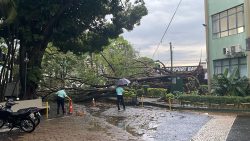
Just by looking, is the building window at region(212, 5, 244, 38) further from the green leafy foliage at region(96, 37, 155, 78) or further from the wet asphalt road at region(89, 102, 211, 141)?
the wet asphalt road at region(89, 102, 211, 141)

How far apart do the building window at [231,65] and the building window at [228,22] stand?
2135 millimetres

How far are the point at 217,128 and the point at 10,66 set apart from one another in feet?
49.2

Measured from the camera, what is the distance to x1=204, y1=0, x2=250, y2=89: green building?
31703 mm

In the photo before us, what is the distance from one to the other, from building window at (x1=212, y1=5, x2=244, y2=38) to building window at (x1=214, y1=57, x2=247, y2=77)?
213cm

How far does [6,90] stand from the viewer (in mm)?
28141

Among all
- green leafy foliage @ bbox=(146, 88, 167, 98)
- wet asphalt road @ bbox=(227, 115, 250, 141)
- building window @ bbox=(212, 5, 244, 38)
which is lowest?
wet asphalt road @ bbox=(227, 115, 250, 141)

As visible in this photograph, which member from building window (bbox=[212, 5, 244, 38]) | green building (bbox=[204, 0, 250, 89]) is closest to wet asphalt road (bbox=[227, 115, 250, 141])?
green building (bbox=[204, 0, 250, 89])

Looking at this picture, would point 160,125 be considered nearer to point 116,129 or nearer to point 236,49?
point 116,129

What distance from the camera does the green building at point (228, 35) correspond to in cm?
3170

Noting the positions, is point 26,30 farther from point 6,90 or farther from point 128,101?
point 128,101

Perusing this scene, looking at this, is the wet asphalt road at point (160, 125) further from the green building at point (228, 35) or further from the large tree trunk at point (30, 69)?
the green building at point (228, 35)

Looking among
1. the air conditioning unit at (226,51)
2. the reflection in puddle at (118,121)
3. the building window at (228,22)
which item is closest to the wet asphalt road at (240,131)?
the reflection in puddle at (118,121)

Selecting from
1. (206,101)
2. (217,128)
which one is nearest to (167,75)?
(206,101)

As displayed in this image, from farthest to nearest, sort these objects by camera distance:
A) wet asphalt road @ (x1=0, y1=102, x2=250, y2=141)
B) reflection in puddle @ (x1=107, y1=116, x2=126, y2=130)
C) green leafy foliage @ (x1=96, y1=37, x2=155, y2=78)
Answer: green leafy foliage @ (x1=96, y1=37, x2=155, y2=78)
reflection in puddle @ (x1=107, y1=116, x2=126, y2=130)
wet asphalt road @ (x1=0, y1=102, x2=250, y2=141)
